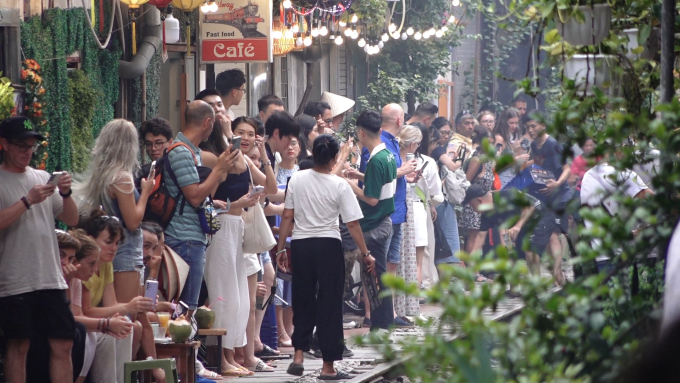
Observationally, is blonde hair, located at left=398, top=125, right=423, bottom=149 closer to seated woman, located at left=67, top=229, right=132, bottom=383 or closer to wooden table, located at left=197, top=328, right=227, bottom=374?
wooden table, located at left=197, top=328, right=227, bottom=374

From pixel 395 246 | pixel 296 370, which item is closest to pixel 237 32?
pixel 395 246

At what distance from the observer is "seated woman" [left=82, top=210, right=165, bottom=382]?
27.5 feet

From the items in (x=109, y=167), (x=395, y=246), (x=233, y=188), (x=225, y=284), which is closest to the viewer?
(x=109, y=167)

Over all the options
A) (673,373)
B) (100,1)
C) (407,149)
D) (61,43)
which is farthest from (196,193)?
(673,373)

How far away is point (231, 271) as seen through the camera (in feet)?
35.5

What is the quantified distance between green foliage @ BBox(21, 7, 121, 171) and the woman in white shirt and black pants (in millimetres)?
2099

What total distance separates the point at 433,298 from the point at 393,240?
1169 centimetres

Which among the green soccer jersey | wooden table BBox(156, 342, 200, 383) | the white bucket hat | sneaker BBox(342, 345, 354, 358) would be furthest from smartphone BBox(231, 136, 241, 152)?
the white bucket hat

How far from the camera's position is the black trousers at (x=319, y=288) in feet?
36.6

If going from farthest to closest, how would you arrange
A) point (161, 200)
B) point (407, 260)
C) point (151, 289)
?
point (407, 260) → point (161, 200) → point (151, 289)

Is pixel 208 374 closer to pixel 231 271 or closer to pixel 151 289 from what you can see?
pixel 231 271

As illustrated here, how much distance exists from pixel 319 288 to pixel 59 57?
3.07 meters

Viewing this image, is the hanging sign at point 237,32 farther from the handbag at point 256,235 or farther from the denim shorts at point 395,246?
the handbag at point 256,235

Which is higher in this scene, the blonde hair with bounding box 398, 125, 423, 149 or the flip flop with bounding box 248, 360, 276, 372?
the blonde hair with bounding box 398, 125, 423, 149
